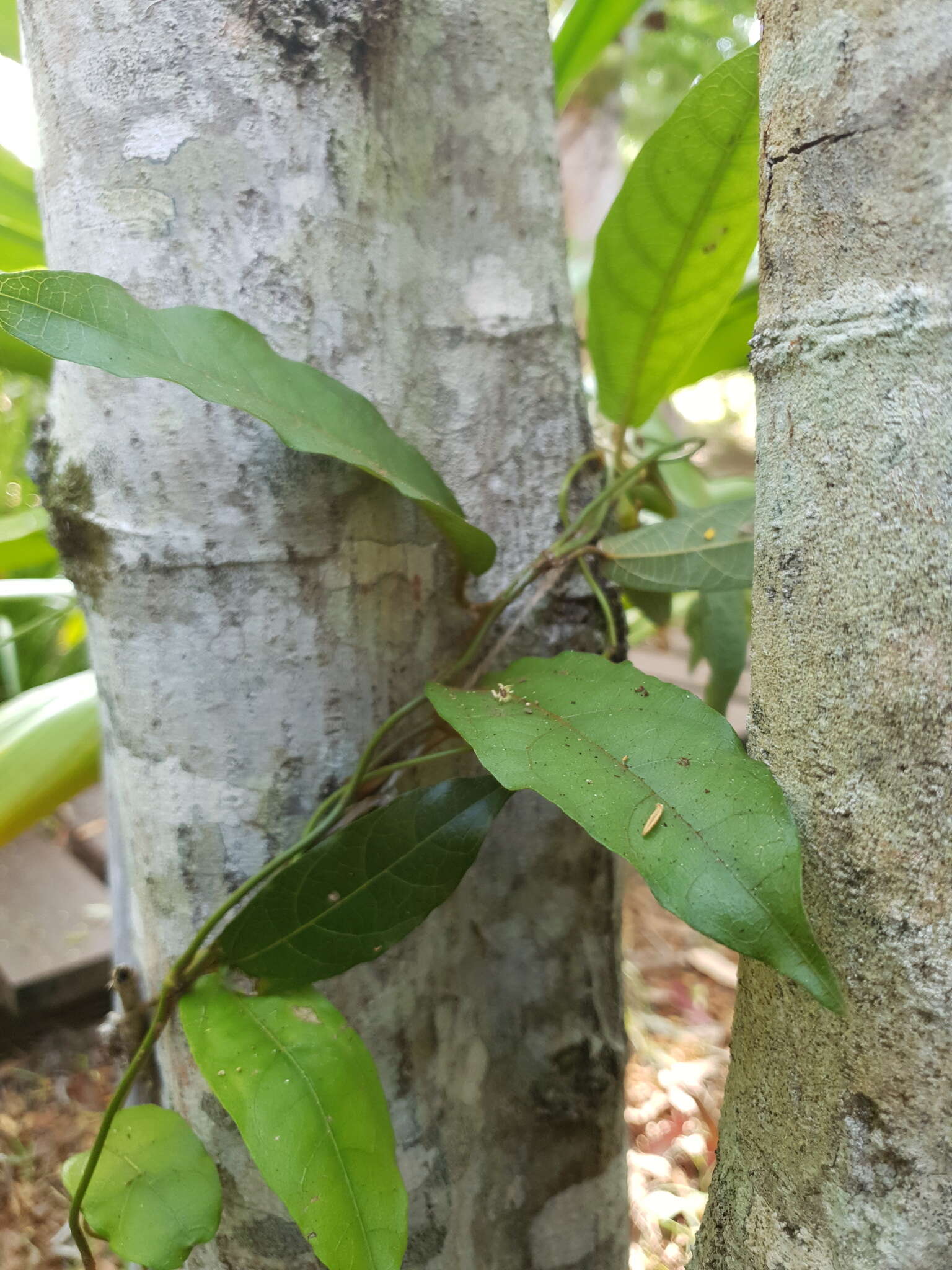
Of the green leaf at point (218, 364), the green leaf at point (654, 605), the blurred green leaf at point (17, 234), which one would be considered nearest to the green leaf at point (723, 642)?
the green leaf at point (654, 605)

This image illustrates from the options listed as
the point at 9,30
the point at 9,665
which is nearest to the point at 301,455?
the point at 9,30

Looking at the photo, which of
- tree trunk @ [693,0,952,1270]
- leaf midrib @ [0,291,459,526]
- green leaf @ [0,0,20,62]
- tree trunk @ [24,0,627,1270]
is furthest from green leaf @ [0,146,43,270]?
tree trunk @ [693,0,952,1270]

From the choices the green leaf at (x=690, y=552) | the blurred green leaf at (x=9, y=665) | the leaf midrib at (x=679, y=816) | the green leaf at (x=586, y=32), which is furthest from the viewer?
the blurred green leaf at (x=9, y=665)

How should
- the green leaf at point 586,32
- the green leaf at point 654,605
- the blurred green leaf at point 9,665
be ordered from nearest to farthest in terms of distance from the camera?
the green leaf at point 654,605 < the green leaf at point 586,32 < the blurred green leaf at point 9,665

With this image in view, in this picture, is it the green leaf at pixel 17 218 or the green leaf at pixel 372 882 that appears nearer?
the green leaf at pixel 372 882

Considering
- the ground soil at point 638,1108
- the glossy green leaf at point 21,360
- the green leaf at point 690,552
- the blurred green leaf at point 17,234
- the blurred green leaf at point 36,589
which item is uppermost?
the blurred green leaf at point 17,234

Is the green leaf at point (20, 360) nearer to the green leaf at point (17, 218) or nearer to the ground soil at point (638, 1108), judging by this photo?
the green leaf at point (17, 218)

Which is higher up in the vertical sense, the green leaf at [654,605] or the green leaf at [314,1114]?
the green leaf at [654,605]

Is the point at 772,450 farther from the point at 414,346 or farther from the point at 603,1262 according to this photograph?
the point at 603,1262
